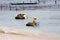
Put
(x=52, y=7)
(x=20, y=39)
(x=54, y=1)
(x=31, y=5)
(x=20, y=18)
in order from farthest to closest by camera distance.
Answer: (x=54, y=1), (x=31, y=5), (x=52, y=7), (x=20, y=18), (x=20, y=39)

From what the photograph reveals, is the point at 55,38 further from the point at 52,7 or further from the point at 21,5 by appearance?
the point at 21,5

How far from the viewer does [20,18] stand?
89.9ft

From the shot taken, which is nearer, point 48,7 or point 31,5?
point 48,7

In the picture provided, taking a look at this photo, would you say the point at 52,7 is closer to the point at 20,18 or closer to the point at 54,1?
the point at 54,1

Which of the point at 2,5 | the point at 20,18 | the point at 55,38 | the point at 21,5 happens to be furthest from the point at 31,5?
the point at 55,38

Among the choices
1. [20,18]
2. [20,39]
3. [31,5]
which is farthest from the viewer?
[31,5]

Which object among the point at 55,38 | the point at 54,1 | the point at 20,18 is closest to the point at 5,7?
the point at 54,1

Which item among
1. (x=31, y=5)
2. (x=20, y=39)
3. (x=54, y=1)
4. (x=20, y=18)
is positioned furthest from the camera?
(x=54, y=1)

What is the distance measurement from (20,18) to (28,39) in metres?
13.7

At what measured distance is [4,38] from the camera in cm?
1374

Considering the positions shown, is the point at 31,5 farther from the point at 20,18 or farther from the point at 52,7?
the point at 20,18

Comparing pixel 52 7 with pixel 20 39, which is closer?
pixel 20 39

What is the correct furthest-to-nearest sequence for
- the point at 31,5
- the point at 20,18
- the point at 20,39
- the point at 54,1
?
the point at 54,1, the point at 31,5, the point at 20,18, the point at 20,39

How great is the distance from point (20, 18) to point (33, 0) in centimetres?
2524
